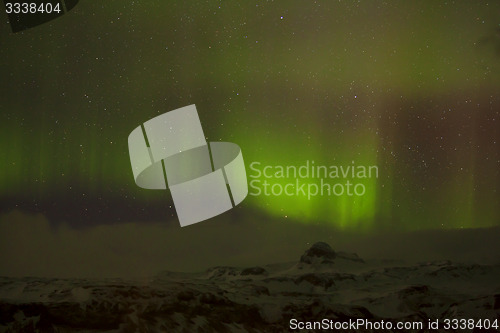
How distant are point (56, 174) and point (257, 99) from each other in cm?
130

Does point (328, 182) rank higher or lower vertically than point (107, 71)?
lower

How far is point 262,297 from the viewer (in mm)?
3555

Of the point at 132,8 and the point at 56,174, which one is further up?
the point at 132,8

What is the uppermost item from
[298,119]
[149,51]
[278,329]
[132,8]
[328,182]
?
[132,8]

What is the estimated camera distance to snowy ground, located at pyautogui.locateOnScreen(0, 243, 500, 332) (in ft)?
11.5

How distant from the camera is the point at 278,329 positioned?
3.53 metres

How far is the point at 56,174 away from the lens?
3.61 meters

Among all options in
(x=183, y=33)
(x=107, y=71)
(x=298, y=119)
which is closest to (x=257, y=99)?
(x=298, y=119)

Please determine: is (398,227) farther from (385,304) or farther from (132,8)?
(132,8)

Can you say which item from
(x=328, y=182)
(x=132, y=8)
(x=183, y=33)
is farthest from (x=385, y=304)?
(x=132, y=8)

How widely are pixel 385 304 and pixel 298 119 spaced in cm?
121

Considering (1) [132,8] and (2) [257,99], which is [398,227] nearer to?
(2) [257,99]

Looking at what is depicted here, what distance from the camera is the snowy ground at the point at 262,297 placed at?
351cm

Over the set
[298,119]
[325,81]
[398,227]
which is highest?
[325,81]
